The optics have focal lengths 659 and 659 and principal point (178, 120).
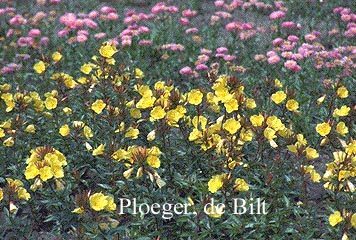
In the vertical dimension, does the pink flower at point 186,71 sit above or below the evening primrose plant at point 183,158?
below

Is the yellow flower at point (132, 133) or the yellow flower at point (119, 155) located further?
the yellow flower at point (132, 133)

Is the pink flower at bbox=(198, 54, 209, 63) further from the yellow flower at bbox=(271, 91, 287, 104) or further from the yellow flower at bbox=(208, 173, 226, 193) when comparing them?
the yellow flower at bbox=(208, 173, 226, 193)

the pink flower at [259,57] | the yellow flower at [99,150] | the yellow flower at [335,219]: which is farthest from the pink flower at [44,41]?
the yellow flower at [335,219]

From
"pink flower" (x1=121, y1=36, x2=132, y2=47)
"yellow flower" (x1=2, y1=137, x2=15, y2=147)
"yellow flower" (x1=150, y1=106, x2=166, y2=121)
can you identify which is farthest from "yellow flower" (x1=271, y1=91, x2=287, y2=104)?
"pink flower" (x1=121, y1=36, x2=132, y2=47)

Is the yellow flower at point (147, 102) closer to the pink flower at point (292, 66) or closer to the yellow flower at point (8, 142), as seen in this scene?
the yellow flower at point (8, 142)

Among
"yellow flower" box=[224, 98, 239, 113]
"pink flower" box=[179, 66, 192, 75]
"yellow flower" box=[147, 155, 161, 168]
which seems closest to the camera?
"yellow flower" box=[147, 155, 161, 168]

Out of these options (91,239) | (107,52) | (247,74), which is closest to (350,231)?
(91,239)

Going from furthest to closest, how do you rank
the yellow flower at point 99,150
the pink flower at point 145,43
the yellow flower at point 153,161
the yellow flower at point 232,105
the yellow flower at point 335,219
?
1. the pink flower at point 145,43
2. the yellow flower at point 99,150
3. the yellow flower at point 232,105
4. the yellow flower at point 153,161
5. the yellow flower at point 335,219
